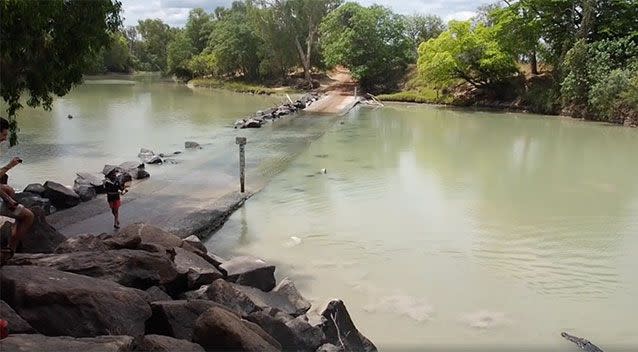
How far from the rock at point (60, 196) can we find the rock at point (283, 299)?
6592 mm

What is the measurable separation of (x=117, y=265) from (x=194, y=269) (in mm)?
1152

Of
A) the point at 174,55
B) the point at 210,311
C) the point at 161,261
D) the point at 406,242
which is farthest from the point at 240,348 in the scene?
the point at 174,55

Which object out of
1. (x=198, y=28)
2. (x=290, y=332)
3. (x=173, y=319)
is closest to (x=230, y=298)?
(x=290, y=332)

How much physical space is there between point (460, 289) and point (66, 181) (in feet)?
39.8

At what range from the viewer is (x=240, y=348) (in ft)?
16.1

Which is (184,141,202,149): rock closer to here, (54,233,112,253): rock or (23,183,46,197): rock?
(23,183,46,197): rock

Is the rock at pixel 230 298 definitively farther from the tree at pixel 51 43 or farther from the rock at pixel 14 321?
the tree at pixel 51 43

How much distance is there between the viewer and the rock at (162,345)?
442 centimetres

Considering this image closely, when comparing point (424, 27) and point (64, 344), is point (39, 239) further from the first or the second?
point (424, 27)

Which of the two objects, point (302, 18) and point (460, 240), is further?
point (302, 18)

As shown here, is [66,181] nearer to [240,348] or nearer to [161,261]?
[161,261]

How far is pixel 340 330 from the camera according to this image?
262 inches

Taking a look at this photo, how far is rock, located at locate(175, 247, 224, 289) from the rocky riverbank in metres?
0.01

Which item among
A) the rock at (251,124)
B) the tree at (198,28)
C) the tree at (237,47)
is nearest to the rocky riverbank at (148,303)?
the rock at (251,124)
